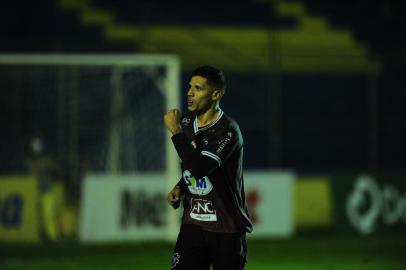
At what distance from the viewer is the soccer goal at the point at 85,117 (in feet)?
57.4

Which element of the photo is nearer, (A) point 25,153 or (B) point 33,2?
(A) point 25,153

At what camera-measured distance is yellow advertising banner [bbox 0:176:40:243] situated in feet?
54.6

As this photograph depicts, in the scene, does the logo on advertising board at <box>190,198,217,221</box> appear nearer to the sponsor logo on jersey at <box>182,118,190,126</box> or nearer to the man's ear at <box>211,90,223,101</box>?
the sponsor logo on jersey at <box>182,118,190,126</box>

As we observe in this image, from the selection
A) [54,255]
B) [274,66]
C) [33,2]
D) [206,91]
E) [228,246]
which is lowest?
[54,255]

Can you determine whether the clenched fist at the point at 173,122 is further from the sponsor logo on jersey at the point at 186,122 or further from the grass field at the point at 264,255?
the grass field at the point at 264,255

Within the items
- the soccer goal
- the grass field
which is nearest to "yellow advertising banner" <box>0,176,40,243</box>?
the grass field

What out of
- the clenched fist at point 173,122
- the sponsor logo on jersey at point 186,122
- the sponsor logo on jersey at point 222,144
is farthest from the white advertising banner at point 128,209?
the clenched fist at point 173,122

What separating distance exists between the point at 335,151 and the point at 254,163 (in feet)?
6.21

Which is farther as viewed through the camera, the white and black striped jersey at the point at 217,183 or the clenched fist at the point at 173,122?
the white and black striped jersey at the point at 217,183

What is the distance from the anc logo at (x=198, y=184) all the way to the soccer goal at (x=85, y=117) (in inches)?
443

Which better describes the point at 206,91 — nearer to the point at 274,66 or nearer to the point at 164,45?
the point at 274,66

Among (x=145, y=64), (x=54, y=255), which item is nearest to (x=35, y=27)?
(x=145, y=64)

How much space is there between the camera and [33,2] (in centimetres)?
2483

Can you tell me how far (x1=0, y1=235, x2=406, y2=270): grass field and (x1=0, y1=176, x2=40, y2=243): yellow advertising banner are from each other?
2.05 feet
